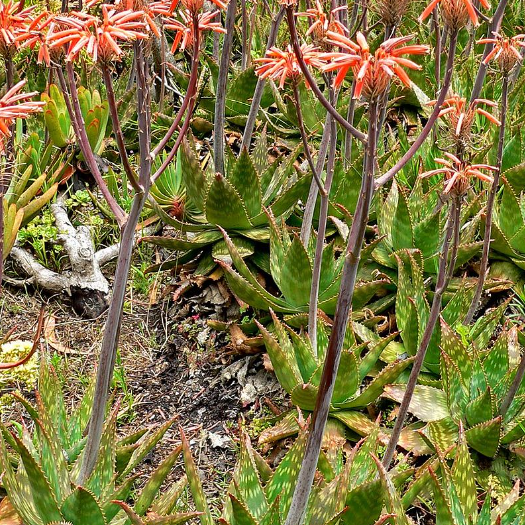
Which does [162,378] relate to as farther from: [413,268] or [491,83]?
[491,83]

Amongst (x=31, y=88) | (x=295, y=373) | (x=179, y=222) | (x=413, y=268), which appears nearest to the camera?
(x=295, y=373)

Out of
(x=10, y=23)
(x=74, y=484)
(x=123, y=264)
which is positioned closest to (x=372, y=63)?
(x=123, y=264)

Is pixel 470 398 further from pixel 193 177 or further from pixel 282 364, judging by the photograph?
pixel 193 177

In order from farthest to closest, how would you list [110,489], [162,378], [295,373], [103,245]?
[103,245]
[162,378]
[295,373]
[110,489]

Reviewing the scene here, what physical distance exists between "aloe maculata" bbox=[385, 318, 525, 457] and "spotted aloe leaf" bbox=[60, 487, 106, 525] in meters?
1.18

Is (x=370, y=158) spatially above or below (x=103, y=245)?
above

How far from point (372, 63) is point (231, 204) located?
212 centimetres

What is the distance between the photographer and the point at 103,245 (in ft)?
13.5

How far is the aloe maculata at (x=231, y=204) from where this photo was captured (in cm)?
347

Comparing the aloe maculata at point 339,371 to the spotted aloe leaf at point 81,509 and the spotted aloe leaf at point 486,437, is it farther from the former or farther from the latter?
the spotted aloe leaf at point 81,509

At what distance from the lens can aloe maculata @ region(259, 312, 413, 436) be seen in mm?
2682

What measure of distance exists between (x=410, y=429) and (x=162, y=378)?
118 centimetres

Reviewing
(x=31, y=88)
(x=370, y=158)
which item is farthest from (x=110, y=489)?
(x=31, y=88)

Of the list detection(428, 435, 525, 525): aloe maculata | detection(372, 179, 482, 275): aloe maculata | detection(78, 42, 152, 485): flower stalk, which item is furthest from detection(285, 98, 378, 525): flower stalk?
detection(372, 179, 482, 275): aloe maculata
